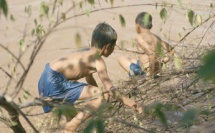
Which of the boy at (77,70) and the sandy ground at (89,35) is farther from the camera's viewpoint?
the sandy ground at (89,35)

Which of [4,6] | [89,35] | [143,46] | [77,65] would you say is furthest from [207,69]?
[89,35]

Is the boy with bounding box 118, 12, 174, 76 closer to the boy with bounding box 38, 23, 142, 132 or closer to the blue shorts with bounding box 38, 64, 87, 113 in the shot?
the boy with bounding box 38, 23, 142, 132

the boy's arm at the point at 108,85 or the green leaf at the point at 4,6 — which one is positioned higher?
the green leaf at the point at 4,6

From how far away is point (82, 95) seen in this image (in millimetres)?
Result: 3539

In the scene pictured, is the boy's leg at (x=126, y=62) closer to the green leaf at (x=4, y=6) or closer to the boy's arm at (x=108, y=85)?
the boy's arm at (x=108, y=85)

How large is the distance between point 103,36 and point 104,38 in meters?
0.02

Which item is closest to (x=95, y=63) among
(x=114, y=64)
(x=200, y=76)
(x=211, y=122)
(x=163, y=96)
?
→ (x=163, y=96)

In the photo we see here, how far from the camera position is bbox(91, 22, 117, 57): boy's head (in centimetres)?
341

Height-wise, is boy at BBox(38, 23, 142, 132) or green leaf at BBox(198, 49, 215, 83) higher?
green leaf at BBox(198, 49, 215, 83)

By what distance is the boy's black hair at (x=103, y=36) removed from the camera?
134 inches

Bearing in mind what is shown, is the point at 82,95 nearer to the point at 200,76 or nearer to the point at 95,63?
the point at 95,63

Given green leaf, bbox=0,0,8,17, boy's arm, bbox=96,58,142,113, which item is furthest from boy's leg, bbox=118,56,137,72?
green leaf, bbox=0,0,8,17

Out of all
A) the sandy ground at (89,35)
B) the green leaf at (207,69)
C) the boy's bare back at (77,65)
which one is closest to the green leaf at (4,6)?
the green leaf at (207,69)

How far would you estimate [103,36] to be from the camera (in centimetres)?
341
